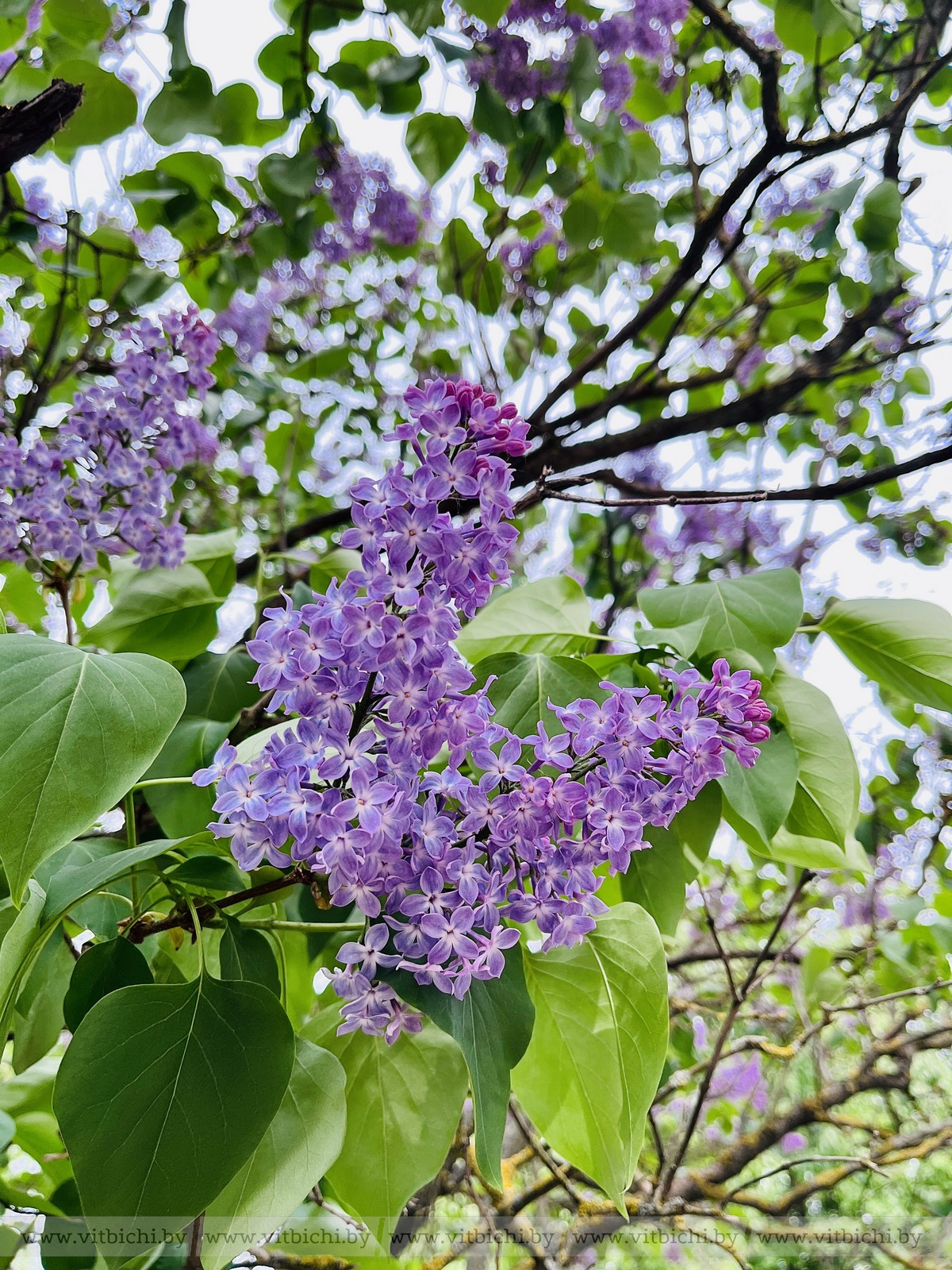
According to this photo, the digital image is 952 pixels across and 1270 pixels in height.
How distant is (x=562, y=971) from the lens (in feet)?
1.26

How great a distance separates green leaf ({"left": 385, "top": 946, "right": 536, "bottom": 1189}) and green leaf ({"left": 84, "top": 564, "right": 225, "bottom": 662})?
0.34 meters

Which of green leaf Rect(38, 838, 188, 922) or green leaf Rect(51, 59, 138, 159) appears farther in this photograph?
green leaf Rect(51, 59, 138, 159)

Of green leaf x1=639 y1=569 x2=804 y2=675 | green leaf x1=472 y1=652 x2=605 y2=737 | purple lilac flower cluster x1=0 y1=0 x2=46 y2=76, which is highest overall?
purple lilac flower cluster x1=0 y1=0 x2=46 y2=76

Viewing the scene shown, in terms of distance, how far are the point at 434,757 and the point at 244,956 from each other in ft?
0.39

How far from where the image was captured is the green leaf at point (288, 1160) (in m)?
0.30

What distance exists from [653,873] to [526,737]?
0.11m

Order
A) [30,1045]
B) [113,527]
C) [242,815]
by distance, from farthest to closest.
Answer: [113,527]
[30,1045]
[242,815]

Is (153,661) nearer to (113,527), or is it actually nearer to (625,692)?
(625,692)

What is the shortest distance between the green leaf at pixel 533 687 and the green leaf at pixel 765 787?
0.07 meters

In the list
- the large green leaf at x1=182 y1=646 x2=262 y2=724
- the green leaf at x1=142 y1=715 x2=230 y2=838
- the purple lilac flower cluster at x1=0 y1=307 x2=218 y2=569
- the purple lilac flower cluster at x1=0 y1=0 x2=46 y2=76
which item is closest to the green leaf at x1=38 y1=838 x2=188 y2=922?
the green leaf at x1=142 y1=715 x2=230 y2=838

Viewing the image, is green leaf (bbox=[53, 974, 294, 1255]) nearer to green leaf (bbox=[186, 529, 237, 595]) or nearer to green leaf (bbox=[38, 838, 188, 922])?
green leaf (bbox=[38, 838, 188, 922])

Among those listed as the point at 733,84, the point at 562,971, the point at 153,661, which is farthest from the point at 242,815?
the point at 733,84

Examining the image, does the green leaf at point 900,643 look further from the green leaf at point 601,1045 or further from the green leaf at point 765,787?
the green leaf at point 601,1045

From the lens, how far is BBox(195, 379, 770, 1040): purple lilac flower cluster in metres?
0.27
